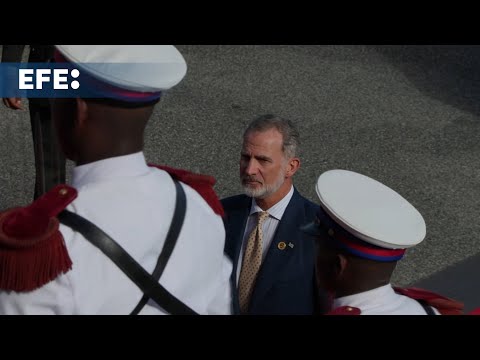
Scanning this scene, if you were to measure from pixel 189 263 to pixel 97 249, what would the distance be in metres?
0.32

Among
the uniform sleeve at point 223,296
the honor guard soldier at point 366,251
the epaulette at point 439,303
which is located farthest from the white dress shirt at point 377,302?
the uniform sleeve at point 223,296

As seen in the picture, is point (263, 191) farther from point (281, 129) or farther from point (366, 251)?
point (366, 251)

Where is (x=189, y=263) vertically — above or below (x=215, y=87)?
above

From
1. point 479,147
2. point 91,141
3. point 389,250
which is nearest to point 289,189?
point 389,250

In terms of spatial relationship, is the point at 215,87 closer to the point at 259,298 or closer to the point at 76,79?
the point at 259,298

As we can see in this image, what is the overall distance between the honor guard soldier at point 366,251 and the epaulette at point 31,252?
0.91 meters

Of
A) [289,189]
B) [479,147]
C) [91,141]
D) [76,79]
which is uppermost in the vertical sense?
[76,79]

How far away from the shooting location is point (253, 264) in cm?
363

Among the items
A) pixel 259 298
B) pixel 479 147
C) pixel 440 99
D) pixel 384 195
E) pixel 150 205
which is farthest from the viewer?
pixel 440 99

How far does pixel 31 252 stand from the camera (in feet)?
6.66

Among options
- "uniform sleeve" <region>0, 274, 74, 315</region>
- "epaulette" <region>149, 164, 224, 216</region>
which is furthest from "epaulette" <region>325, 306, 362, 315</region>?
"uniform sleeve" <region>0, 274, 74, 315</region>

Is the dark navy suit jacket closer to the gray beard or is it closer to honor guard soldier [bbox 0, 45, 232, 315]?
the gray beard

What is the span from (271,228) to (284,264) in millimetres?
223

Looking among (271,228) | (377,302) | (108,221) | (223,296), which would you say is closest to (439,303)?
(377,302)
